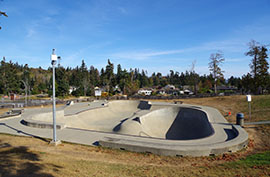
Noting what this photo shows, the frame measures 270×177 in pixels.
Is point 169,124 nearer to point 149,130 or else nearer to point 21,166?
point 149,130

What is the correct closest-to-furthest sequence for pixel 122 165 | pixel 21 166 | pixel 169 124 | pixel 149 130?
pixel 21 166 < pixel 122 165 < pixel 149 130 < pixel 169 124

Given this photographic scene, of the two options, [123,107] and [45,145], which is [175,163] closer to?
[45,145]

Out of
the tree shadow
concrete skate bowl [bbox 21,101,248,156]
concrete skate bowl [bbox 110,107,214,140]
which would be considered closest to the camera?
the tree shadow

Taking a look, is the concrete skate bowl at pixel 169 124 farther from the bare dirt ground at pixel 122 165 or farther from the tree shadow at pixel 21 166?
the tree shadow at pixel 21 166

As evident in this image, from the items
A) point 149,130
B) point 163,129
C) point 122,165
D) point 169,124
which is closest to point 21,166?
point 122,165

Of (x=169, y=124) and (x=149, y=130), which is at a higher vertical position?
(x=149, y=130)

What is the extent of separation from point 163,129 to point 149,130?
128 inches

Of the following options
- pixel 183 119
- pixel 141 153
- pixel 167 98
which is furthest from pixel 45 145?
pixel 167 98

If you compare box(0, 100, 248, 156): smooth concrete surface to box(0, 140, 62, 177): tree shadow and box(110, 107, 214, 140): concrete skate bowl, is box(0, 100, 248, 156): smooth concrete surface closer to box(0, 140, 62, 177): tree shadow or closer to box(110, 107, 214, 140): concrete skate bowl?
box(110, 107, 214, 140): concrete skate bowl

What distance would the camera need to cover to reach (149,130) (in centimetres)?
1889

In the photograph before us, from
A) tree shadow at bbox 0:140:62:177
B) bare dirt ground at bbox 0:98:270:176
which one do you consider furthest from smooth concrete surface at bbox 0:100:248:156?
tree shadow at bbox 0:140:62:177

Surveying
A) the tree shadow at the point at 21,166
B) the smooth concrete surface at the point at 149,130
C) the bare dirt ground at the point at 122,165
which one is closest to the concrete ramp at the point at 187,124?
the smooth concrete surface at the point at 149,130

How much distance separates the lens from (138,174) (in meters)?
6.10

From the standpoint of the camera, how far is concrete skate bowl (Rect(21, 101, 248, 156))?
28.8ft
